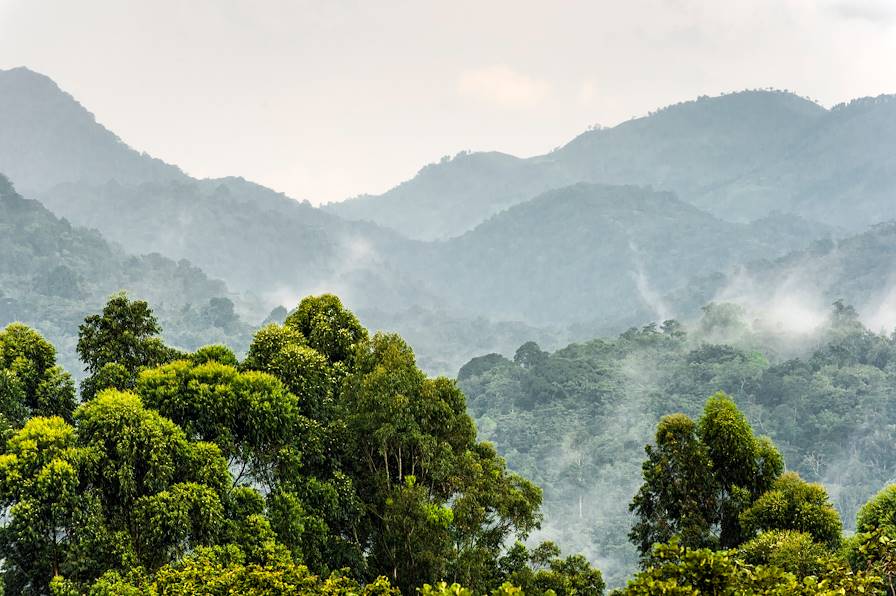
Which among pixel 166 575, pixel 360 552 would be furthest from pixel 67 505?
pixel 360 552

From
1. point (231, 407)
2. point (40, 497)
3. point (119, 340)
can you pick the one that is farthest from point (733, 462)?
point (40, 497)

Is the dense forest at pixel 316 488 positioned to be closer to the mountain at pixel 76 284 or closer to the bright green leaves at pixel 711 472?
the bright green leaves at pixel 711 472

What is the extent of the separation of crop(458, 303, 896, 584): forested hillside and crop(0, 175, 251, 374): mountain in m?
45.9

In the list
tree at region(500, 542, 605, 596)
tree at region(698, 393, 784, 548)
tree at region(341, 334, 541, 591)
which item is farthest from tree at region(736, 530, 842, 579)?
tree at region(341, 334, 541, 591)

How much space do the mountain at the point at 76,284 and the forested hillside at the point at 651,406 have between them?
4590 cm

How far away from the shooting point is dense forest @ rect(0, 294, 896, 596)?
1219 centimetres

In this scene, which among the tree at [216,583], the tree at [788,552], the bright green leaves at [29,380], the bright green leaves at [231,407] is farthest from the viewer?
the bright green leaves at [29,380]

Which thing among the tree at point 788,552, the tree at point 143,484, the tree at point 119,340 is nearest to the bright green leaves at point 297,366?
the tree at point 119,340

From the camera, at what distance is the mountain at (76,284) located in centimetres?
11156

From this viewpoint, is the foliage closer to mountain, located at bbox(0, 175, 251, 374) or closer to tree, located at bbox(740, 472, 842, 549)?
tree, located at bbox(740, 472, 842, 549)

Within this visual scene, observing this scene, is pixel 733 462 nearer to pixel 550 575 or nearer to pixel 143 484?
pixel 550 575

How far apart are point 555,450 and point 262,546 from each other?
2459 inches

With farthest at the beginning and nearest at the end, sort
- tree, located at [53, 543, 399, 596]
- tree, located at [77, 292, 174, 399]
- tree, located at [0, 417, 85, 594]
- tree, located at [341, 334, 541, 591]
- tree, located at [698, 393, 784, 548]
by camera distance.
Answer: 1. tree, located at [698, 393, 784, 548]
2. tree, located at [77, 292, 174, 399]
3. tree, located at [341, 334, 541, 591]
4. tree, located at [0, 417, 85, 594]
5. tree, located at [53, 543, 399, 596]

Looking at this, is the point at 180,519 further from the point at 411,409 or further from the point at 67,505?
the point at 411,409
